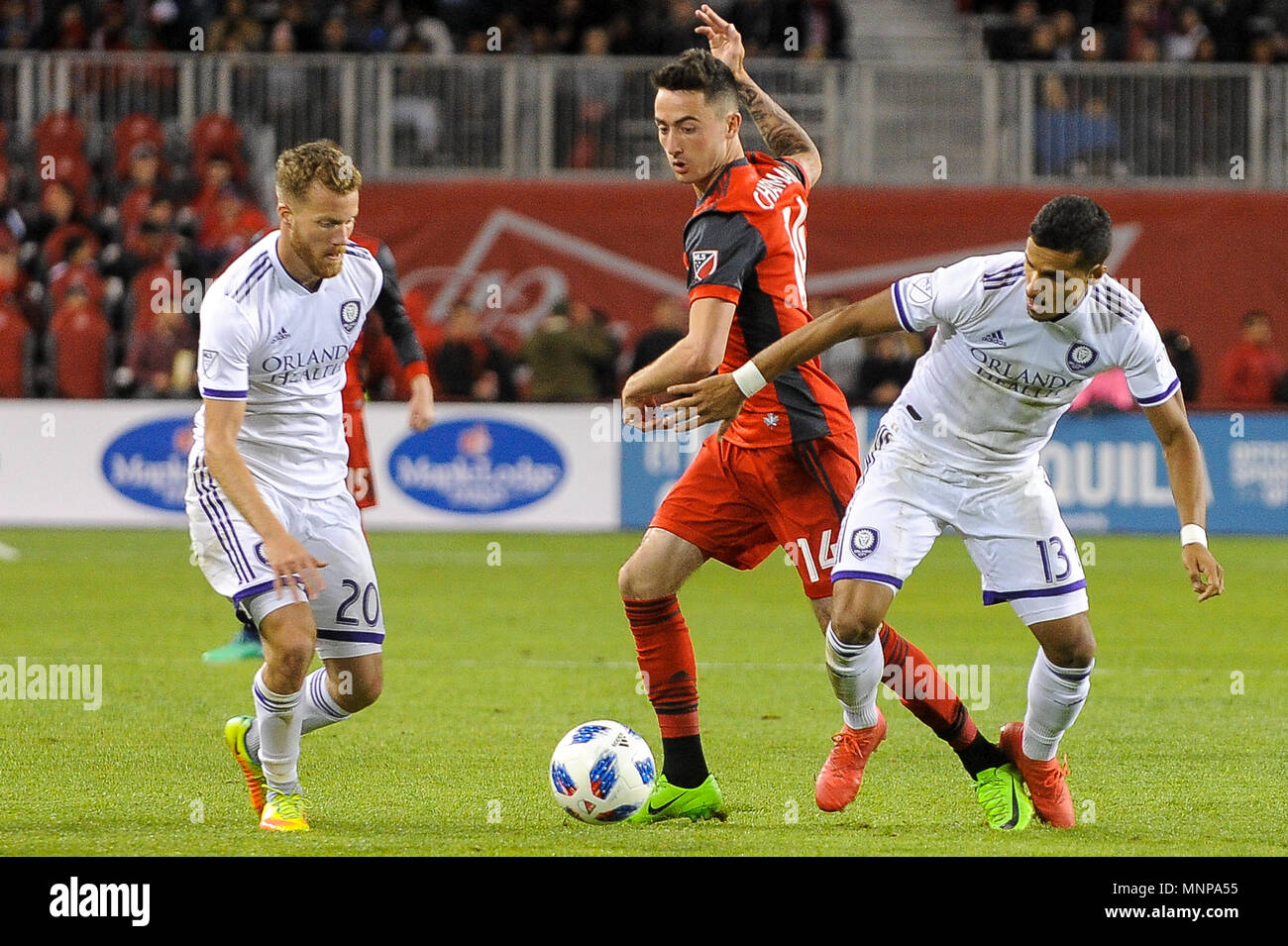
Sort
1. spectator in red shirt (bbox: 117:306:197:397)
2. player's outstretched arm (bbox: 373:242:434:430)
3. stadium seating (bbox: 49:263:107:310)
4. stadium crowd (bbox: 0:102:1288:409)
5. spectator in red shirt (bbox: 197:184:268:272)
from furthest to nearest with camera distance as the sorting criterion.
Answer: stadium seating (bbox: 49:263:107:310)
spectator in red shirt (bbox: 197:184:268:272)
stadium crowd (bbox: 0:102:1288:409)
spectator in red shirt (bbox: 117:306:197:397)
player's outstretched arm (bbox: 373:242:434:430)

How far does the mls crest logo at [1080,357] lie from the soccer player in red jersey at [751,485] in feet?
2.96

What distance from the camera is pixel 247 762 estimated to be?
632 centimetres

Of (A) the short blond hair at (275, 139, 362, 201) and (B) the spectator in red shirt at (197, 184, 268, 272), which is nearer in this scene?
(A) the short blond hair at (275, 139, 362, 201)

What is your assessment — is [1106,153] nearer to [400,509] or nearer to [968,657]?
[400,509]

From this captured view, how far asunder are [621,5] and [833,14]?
2642mm

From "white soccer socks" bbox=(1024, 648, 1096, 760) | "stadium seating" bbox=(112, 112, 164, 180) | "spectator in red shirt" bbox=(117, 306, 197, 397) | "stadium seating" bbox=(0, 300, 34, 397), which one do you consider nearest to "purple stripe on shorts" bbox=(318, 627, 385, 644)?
"white soccer socks" bbox=(1024, 648, 1096, 760)

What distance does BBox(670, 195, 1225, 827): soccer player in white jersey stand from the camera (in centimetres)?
573

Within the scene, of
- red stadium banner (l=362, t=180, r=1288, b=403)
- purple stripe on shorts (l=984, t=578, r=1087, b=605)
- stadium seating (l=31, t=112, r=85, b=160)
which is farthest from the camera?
red stadium banner (l=362, t=180, r=1288, b=403)

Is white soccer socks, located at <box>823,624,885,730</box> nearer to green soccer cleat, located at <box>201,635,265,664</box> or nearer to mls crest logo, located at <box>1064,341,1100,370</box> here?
mls crest logo, located at <box>1064,341,1100,370</box>

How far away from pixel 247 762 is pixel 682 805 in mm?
1474

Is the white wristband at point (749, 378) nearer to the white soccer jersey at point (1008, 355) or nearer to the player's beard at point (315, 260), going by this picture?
the white soccer jersey at point (1008, 355)

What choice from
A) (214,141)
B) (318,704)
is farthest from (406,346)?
(214,141)

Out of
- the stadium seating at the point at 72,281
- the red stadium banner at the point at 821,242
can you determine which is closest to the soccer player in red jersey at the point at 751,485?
the stadium seating at the point at 72,281
